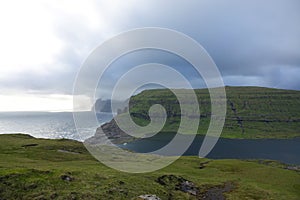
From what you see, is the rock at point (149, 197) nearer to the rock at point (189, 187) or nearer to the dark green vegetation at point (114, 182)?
the dark green vegetation at point (114, 182)

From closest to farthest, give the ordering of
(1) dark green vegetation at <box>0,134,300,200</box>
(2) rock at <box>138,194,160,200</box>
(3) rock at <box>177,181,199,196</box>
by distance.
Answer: (1) dark green vegetation at <box>0,134,300,200</box> < (2) rock at <box>138,194,160,200</box> < (3) rock at <box>177,181,199,196</box>

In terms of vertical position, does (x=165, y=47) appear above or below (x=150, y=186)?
above

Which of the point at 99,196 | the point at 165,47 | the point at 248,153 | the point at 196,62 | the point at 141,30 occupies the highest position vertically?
the point at 141,30

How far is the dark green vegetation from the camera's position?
115 feet

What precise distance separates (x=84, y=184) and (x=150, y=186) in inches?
408

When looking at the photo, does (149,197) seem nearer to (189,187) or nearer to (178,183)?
(178,183)

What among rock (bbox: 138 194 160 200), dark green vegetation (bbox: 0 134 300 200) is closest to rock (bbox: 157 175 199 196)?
dark green vegetation (bbox: 0 134 300 200)

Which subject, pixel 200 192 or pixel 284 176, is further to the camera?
pixel 284 176

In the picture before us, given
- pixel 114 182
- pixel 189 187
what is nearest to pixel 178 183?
pixel 189 187

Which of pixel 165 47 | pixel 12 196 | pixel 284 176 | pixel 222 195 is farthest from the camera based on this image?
pixel 284 176

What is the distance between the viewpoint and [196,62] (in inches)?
1382

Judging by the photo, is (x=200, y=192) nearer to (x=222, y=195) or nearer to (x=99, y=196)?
(x=222, y=195)

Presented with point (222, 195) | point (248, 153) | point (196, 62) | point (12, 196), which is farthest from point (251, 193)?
point (248, 153)

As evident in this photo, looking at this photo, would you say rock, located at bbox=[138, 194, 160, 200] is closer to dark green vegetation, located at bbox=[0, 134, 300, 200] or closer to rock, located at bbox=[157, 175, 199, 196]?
dark green vegetation, located at bbox=[0, 134, 300, 200]
